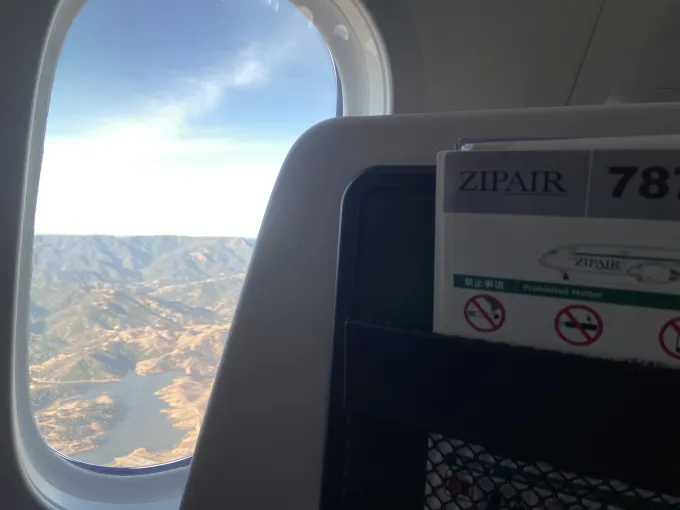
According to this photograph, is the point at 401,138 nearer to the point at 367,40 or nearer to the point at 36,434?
the point at 367,40

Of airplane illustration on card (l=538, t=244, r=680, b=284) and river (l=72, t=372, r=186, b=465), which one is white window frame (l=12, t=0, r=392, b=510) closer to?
river (l=72, t=372, r=186, b=465)

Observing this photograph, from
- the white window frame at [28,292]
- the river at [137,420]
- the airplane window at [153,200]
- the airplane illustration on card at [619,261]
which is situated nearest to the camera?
the airplane illustration on card at [619,261]

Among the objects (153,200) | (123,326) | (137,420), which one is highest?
(153,200)

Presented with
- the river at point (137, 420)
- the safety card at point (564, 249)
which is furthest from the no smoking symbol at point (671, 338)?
the river at point (137, 420)

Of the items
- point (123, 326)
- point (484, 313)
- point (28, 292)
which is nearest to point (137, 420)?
point (123, 326)

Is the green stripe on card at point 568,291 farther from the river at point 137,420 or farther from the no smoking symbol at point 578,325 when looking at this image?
the river at point 137,420

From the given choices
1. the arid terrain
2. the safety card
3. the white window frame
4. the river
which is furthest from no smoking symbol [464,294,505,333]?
the river

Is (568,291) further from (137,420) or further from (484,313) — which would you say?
(137,420)
